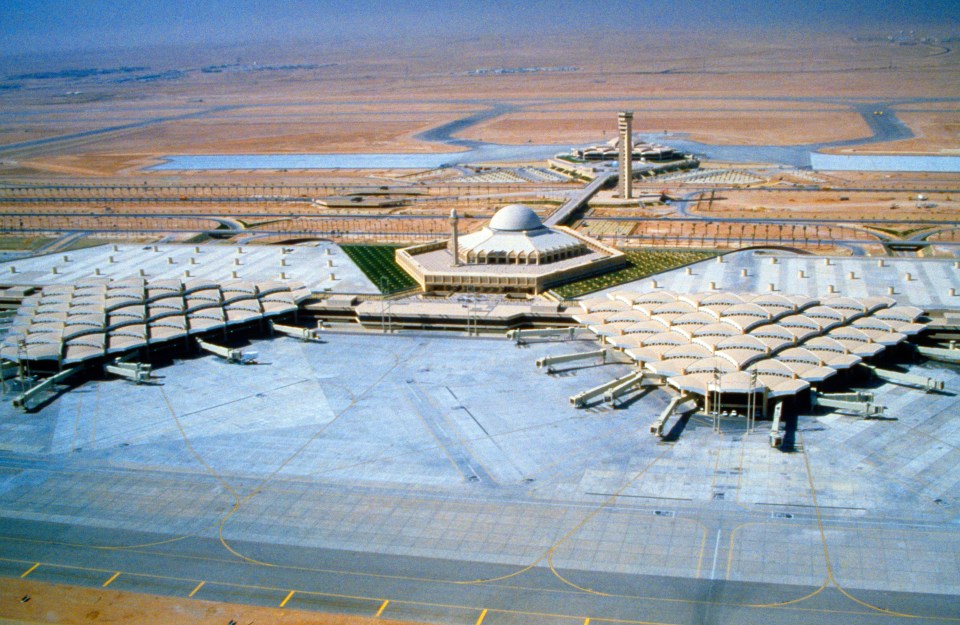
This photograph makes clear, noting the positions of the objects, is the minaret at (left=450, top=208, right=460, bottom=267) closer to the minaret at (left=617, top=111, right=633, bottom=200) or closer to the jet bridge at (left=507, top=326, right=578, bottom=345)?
the jet bridge at (left=507, top=326, right=578, bottom=345)

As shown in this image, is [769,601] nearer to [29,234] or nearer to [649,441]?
[649,441]

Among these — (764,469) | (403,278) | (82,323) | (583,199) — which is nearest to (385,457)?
(764,469)

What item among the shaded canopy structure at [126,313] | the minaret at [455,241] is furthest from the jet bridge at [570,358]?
the minaret at [455,241]

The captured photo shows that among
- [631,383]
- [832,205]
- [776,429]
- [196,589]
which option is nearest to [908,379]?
[776,429]

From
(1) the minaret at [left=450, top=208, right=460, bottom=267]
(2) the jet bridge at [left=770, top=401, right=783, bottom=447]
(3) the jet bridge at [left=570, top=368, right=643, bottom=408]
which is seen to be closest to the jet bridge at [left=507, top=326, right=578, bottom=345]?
(3) the jet bridge at [left=570, top=368, right=643, bottom=408]

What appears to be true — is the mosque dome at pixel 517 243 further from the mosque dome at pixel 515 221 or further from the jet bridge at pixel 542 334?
the jet bridge at pixel 542 334

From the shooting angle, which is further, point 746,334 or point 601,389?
point 746,334

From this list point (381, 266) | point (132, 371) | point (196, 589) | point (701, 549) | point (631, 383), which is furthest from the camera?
point (381, 266)

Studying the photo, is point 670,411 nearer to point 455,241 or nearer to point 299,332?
point 299,332
